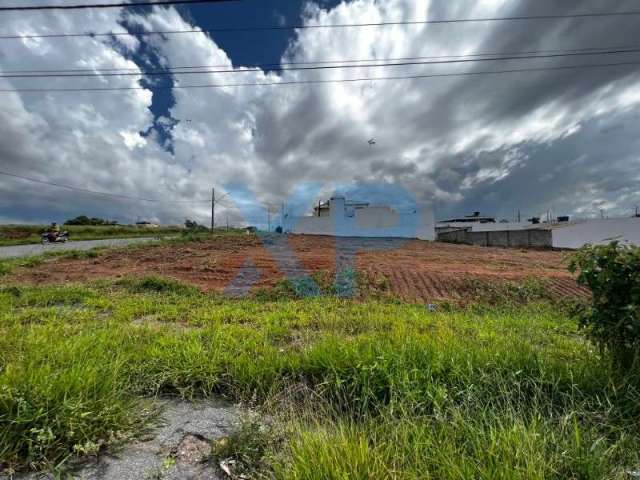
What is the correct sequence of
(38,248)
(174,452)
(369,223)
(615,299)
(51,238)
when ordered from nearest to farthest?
1. (174,452)
2. (615,299)
3. (38,248)
4. (51,238)
5. (369,223)

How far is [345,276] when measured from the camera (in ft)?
25.4

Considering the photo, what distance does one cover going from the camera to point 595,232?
2116 centimetres

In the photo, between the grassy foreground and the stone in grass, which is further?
the stone in grass

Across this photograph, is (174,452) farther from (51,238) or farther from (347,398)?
(51,238)

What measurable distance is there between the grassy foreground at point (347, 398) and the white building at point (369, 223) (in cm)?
2703

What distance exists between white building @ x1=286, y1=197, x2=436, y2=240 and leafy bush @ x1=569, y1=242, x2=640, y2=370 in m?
27.9

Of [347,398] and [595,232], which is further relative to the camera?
[595,232]

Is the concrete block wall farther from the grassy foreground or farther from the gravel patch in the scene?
the gravel patch

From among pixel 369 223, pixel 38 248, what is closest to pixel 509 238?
pixel 369 223

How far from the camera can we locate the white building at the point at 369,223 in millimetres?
30109

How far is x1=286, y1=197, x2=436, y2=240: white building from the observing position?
30.1 meters

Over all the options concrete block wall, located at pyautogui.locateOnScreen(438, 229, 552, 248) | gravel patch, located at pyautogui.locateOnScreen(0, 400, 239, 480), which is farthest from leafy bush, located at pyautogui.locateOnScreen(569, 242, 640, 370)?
concrete block wall, located at pyautogui.locateOnScreen(438, 229, 552, 248)

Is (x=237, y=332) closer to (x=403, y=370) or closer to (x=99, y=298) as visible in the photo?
(x=403, y=370)

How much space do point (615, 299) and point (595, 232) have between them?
2731cm
